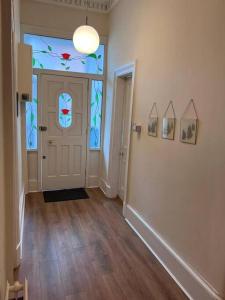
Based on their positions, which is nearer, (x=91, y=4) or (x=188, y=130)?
(x=188, y=130)

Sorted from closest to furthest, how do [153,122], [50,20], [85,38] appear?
1. [153,122]
2. [85,38]
3. [50,20]

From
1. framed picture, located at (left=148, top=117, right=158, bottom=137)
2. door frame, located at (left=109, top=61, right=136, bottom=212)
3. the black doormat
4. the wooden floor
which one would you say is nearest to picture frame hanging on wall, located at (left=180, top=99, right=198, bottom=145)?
framed picture, located at (left=148, top=117, right=158, bottom=137)

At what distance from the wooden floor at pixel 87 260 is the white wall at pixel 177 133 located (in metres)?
0.35

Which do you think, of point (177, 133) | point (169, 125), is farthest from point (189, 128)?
point (169, 125)

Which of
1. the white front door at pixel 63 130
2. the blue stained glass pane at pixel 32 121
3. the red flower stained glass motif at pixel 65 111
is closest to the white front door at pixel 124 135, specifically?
the white front door at pixel 63 130

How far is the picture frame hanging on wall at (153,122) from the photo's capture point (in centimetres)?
267

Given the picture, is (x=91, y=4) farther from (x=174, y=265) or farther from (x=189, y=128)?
(x=174, y=265)

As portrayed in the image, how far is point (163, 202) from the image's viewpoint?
2.52 m

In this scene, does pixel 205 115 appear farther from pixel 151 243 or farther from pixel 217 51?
pixel 151 243

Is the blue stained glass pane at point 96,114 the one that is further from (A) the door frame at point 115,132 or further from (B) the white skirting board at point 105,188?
(B) the white skirting board at point 105,188

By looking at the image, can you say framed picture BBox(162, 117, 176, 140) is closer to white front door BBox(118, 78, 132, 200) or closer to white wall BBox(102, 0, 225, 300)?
white wall BBox(102, 0, 225, 300)

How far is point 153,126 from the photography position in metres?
2.72

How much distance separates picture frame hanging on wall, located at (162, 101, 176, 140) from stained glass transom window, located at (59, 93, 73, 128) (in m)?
2.24

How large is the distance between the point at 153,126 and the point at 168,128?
327 millimetres
